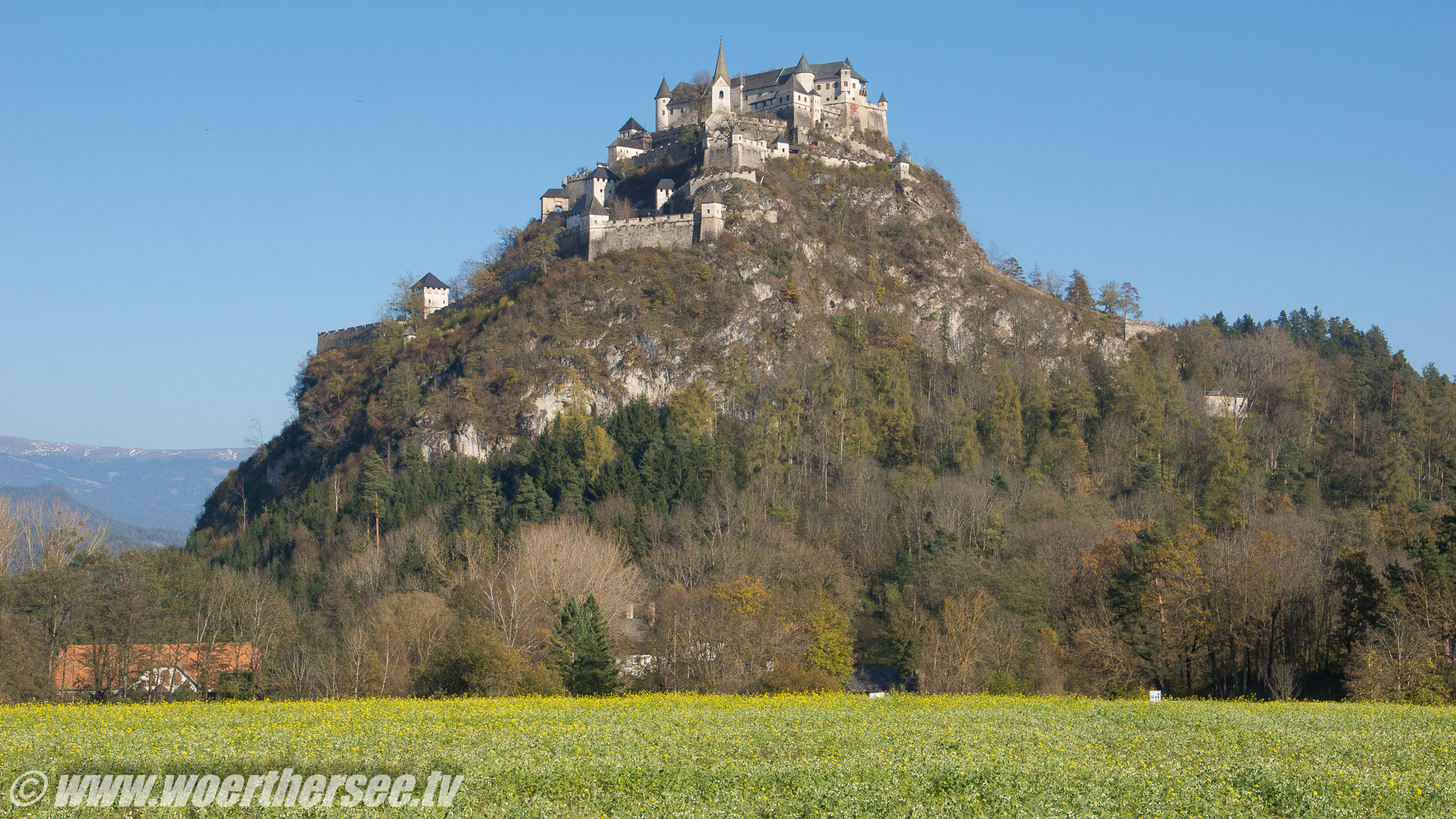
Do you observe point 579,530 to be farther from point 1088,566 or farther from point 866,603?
point 1088,566

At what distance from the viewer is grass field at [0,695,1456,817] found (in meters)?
18.5

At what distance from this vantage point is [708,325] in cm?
10506

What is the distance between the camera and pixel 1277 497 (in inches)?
3671

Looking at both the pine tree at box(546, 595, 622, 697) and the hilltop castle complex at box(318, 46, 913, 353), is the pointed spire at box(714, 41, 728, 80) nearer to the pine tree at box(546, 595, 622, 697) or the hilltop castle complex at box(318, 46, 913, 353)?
the hilltop castle complex at box(318, 46, 913, 353)

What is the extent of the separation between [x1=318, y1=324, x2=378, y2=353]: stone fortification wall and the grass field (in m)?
97.0

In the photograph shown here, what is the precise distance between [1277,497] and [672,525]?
45.9m

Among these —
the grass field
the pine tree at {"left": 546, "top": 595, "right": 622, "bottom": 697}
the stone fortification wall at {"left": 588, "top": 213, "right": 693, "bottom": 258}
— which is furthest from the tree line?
the stone fortification wall at {"left": 588, "top": 213, "right": 693, "bottom": 258}

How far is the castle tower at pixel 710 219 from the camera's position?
10969 cm

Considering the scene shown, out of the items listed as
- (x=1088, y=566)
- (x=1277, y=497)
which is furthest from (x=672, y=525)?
(x=1277, y=497)

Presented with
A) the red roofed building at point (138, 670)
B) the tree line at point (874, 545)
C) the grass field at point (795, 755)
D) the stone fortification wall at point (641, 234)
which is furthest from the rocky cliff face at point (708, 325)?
the grass field at point (795, 755)

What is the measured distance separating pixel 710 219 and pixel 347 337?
136 feet

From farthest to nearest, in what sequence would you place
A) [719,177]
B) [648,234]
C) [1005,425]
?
1. [719,177]
2. [648,234]
3. [1005,425]

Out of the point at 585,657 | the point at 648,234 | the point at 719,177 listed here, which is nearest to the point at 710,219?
the point at 648,234

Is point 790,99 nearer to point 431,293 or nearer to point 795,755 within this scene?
point 431,293
